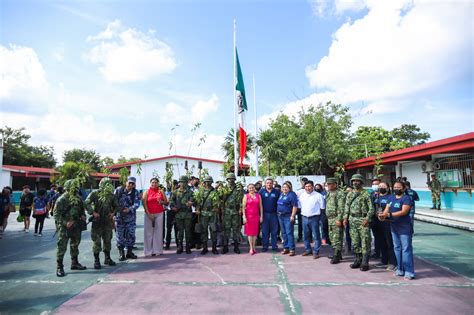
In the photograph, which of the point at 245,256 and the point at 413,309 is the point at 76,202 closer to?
the point at 245,256

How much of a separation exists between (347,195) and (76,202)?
16.2 feet

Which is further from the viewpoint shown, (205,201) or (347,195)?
(205,201)

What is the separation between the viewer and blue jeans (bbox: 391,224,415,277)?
4504 mm

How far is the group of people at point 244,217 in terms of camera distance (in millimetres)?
4824

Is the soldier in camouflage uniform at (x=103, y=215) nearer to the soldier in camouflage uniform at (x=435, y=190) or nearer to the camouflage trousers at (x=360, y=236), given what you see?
the camouflage trousers at (x=360, y=236)

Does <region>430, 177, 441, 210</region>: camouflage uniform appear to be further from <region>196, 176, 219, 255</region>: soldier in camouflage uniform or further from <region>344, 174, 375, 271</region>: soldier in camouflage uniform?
<region>196, 176, 219, 255</region>: soldier in camouflage uniform

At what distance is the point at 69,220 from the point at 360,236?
515 cm

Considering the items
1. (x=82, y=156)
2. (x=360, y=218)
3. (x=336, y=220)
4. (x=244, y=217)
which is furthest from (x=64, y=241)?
(x=82, y=156)

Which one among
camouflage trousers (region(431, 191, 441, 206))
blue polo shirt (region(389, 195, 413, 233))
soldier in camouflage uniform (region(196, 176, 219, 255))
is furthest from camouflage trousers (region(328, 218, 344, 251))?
camouflage trousers (region(431, 191, 441, 206))

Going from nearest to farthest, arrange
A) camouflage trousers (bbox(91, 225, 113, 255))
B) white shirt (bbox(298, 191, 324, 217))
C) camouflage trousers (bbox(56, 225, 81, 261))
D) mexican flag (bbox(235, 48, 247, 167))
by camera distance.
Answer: camouflage trousers (bbox(56, 225, 81, 261)) → camouflage trousers (bbox(91, 225, 113, 255)) → white shirt (bbox(298, 191, 324, 217)) → mexican flag (bbox(235, 48, 247, 167))

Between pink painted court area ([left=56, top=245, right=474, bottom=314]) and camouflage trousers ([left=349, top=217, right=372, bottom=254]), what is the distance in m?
0.40

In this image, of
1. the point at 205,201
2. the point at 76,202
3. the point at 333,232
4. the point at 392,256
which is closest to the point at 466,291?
the point at 392,256

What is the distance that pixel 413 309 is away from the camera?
3.44 metres

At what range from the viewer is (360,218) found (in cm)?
498
